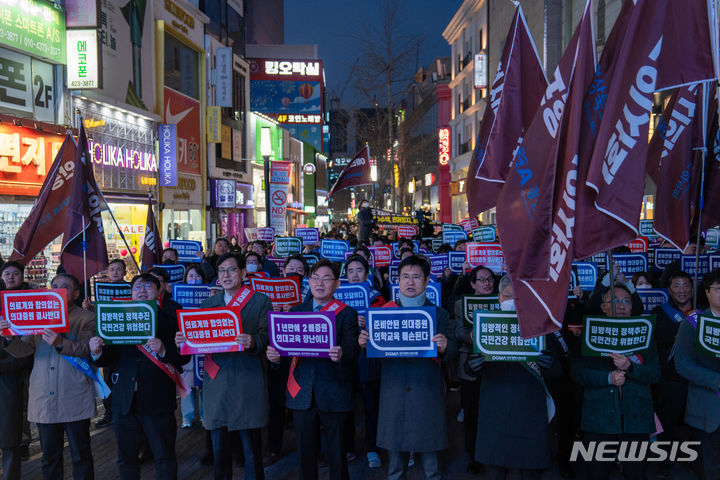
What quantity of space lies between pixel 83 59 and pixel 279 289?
11.8m

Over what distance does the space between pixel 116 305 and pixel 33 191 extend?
11.2 meters

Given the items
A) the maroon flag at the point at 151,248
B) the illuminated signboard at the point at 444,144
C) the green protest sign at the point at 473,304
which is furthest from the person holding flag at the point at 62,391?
the illuminated signboard at the point at 444,144

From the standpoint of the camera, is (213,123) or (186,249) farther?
(213,123)

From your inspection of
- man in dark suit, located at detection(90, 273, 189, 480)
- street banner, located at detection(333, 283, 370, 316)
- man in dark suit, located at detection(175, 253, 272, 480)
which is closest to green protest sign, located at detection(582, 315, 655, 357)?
man in dark suit, located at detection(175, 253, 272, 480)

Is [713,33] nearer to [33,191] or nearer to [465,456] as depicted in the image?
[465,456]

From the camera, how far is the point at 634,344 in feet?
15.0

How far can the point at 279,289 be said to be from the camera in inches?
301

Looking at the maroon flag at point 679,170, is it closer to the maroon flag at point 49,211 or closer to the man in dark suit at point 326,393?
the man in dark suit at point 326,393

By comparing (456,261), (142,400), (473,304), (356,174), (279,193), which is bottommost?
(142,400)

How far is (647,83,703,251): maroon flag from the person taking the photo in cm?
631

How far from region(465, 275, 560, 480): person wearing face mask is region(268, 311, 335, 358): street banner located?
1133mm

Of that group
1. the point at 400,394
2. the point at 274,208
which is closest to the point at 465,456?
the point at 400,394

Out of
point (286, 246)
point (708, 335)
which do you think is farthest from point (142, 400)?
point (286, 246)

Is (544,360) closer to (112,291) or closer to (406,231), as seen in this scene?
(112,291)
